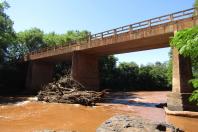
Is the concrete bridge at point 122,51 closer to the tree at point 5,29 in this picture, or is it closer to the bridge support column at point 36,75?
the bridge support column at point 36,75

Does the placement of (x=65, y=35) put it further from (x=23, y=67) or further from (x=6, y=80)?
(x=6, y=80)

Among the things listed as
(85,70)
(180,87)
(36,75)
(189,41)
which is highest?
(85,70)

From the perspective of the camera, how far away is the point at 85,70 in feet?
93.7

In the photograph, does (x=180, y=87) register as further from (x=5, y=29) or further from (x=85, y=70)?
(x=5, y=29)

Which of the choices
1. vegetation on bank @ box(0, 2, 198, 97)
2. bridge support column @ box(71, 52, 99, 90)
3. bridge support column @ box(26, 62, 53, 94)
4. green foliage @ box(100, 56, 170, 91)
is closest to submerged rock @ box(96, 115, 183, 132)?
bridge support column @ box(71, 52, 99, 90)

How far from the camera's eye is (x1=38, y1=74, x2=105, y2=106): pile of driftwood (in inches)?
798

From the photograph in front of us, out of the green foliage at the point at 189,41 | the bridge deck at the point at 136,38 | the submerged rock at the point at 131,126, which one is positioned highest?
the bridge deck at the point at 136,38

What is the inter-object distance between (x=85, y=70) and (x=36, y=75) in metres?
12.5

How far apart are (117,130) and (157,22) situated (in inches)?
577

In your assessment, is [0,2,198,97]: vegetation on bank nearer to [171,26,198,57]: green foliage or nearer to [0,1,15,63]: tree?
[0,1,15,63]: tree

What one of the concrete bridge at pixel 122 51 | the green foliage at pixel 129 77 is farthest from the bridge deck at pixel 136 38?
the green foliage at pixel 129 77

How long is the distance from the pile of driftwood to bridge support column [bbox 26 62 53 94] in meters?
13.4

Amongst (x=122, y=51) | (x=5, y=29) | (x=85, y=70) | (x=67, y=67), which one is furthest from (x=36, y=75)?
(x=122, y=51)

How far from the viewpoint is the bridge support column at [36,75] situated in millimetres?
37031
